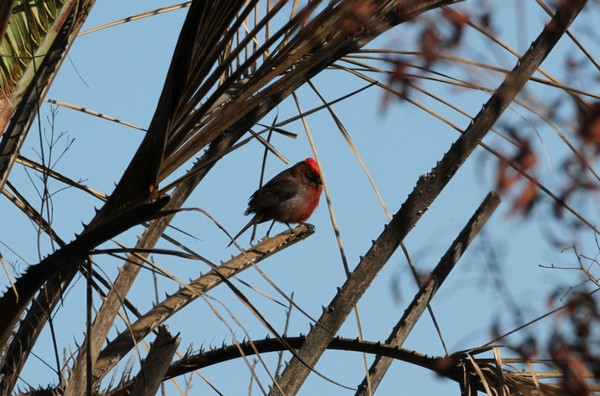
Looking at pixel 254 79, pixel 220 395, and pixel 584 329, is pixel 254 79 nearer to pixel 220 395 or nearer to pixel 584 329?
pixel 220 395

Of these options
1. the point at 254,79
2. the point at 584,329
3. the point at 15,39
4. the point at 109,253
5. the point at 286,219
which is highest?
the point at 286,219

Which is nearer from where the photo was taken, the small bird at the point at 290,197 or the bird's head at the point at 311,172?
the small bird at the point at 290,197

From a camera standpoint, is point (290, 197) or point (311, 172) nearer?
point (290, 197)

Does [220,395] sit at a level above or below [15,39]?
below

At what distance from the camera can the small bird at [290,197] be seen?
903 cm

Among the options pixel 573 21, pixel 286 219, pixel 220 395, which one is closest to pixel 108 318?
pixel 220 395

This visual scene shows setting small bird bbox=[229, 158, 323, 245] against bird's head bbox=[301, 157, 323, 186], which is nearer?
small bird bbox=[229, 158, 323, 245]

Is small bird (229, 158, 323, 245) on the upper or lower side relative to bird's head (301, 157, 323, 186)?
lower

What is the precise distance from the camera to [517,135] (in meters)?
2.43

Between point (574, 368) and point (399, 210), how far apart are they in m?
1.58

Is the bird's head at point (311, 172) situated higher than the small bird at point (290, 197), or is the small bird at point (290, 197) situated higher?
the bird's head at point (311, 172)

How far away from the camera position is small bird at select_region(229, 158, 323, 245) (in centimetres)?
903

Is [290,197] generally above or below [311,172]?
below

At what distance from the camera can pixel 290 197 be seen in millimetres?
9094
